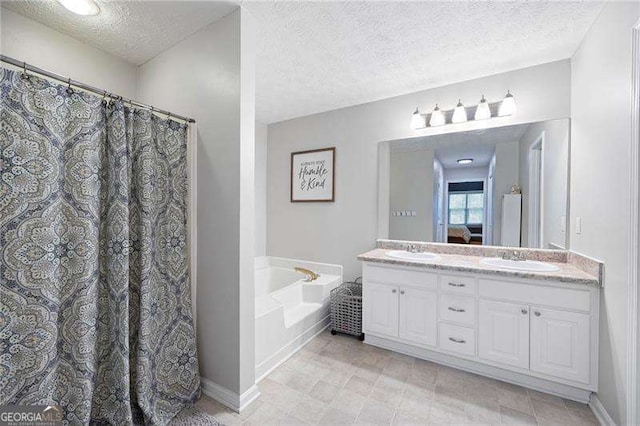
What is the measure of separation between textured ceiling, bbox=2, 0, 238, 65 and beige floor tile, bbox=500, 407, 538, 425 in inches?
117

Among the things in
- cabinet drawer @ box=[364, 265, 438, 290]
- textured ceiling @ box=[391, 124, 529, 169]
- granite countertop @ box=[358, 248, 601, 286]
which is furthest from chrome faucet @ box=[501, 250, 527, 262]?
textured ceiling @ box=[391, 124, 529, 169]

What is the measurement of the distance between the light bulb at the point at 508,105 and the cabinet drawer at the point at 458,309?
1.58 meters

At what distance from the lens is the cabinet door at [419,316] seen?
213 cm

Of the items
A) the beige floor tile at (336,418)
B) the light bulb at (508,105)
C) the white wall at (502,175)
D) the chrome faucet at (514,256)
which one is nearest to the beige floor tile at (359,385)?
the beige floor tile at (336,418)

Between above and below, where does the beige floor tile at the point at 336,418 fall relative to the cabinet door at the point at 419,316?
below

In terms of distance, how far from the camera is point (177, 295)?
1685 mm

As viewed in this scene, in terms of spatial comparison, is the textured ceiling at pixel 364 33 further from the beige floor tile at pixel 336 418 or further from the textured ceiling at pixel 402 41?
the beige floor tile at pixel 336 418

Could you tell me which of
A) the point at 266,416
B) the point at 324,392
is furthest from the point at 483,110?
the point at 266,416

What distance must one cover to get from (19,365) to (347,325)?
2.19 metres

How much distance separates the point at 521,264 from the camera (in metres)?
2.08

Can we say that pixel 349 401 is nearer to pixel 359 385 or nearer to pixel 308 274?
pixel 359 385

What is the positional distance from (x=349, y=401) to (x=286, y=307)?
3.82 ft

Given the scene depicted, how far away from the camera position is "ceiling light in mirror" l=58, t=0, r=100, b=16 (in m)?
1.51

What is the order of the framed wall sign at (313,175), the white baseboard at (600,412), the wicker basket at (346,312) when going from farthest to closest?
1. the framed wall sign at (313,175)
2. the wicker basket at (346,312)
3. the white baseboard at (600,412)
